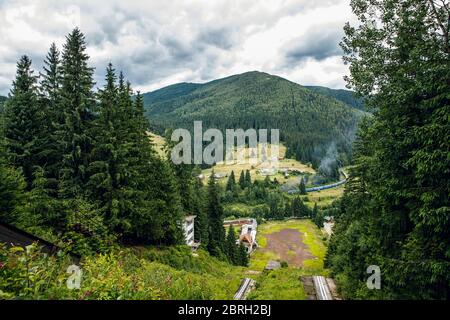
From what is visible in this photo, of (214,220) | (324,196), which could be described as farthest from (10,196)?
(324,196)

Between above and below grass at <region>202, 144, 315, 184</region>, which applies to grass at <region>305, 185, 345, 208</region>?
below

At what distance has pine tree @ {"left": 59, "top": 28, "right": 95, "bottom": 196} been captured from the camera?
23094 millimetres

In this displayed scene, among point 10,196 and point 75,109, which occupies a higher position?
point 75,109

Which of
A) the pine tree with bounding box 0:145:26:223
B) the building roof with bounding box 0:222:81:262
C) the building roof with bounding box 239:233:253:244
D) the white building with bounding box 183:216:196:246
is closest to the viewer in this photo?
the building roof with bounding box 0:222:81:262

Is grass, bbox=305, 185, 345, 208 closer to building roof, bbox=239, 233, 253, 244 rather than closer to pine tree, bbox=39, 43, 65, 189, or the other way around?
building roof, bbox=239, 233, 253, 244

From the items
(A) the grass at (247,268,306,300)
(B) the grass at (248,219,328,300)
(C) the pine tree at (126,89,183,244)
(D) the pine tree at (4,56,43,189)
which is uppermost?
(D) the pine tree at (4,56,43,189)

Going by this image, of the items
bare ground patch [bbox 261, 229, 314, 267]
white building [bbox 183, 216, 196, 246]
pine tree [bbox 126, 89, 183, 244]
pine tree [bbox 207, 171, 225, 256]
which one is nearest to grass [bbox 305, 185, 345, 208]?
bare ground patch [bbox 261, 229, 314, 267]

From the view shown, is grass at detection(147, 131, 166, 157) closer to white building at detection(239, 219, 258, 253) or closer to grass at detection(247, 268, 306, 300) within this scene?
grass at detection(247, 268, 306, 300)

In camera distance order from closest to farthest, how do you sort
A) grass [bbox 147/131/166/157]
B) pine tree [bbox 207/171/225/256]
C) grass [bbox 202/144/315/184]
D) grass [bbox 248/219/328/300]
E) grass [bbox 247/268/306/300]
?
1. grass [bbox 247/268/306/300]
2. grass [bbox 248/219/328/300]
3. grass [bbox 147/131/166/157]
4. pine tree [bbox 207/171/225/256]
5. grass [bbox 202/144/315/184]

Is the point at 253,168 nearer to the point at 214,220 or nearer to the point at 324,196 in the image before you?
the point at 324,196

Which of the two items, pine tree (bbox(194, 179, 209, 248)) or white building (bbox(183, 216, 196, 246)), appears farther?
pine tree (bbox(194, 179, 209, 248))

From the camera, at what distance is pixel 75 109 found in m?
23.4
